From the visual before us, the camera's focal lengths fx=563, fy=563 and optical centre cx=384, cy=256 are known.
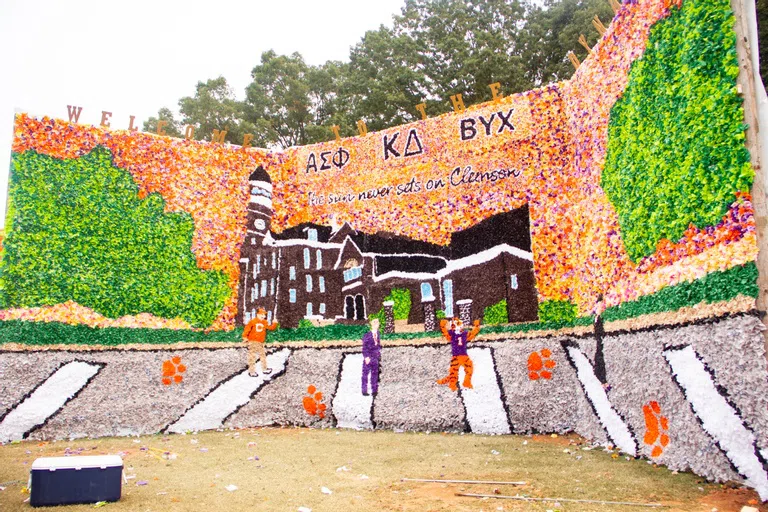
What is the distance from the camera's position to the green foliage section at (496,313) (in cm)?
1007

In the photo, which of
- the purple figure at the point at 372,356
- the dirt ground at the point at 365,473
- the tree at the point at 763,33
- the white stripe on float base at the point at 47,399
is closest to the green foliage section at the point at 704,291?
the dirt ground at the point at 365,473

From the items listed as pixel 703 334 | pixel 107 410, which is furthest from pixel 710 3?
pixel 107 410

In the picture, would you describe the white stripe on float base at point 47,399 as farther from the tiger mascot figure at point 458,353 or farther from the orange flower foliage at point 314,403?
the tiger mascot figure at point 458,353

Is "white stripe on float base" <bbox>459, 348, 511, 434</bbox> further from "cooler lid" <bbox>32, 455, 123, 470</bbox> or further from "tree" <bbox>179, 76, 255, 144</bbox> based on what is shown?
"tree" <bbox>179, 76, 255, 144</bbox>

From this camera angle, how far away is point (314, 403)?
10.8 metres

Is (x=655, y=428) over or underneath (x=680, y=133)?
underneath

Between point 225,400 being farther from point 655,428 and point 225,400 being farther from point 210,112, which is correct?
point 210,112

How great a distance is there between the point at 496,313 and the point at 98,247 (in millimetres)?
7533

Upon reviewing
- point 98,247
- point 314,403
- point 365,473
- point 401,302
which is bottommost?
point 365,473

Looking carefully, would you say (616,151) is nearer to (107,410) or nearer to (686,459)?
(686,459)

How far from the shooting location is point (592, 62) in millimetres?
9258

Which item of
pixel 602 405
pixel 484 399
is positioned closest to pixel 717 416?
pixel 602 405

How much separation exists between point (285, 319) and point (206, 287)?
1737mm

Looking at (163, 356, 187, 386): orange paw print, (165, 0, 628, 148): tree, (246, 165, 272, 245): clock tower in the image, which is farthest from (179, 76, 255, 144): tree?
(163, 356, 187, 386): orange paw print
